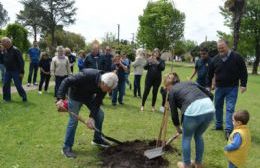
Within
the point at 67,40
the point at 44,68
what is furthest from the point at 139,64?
the point at 67,40

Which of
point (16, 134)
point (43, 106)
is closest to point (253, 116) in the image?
point (43, 106)

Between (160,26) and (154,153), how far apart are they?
67493 millimetres

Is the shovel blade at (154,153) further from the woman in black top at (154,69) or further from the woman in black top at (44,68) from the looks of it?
the woman in black top at (44,68)

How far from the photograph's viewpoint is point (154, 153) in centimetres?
758

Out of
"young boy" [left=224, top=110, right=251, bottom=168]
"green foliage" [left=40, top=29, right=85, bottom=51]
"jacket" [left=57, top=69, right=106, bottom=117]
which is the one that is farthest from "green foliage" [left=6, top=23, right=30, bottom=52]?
"young boy" [left=224, top=110, right=251, bottom=168]

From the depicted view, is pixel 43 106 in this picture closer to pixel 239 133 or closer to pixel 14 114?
pixel 14 114

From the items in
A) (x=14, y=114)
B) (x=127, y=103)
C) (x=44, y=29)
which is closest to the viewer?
(x=14, y=114)

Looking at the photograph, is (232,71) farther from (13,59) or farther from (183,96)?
(13,59)

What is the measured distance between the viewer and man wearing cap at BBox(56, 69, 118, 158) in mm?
6980

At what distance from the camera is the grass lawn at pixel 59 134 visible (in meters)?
7.68

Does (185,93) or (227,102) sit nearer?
(185,93)

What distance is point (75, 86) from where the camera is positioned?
7.44m

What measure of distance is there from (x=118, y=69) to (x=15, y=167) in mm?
8137

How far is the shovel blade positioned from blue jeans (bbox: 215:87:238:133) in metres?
2.50
